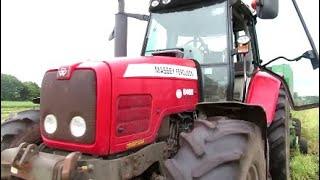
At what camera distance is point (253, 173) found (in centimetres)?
324

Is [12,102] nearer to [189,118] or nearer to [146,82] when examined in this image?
[146,82]

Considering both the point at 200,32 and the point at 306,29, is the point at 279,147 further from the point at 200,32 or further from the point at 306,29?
the point at 200,32

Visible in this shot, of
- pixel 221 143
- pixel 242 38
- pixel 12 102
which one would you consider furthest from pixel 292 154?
pixel 12 102

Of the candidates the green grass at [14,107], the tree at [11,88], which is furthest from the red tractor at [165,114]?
the tree at [11,88]

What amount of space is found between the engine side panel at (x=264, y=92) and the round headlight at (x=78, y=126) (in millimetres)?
1793

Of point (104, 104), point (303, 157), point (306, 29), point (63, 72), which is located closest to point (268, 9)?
point (306, 29)

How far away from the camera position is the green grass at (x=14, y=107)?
3.67 m

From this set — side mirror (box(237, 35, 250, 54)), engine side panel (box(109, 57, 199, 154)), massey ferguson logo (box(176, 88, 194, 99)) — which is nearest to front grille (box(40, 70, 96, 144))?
engine side panel (box(109, 57, 199, 154))

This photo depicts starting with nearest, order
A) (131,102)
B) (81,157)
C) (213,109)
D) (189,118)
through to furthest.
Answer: (81,157)
(131,102)
(213,109)
(189,118)

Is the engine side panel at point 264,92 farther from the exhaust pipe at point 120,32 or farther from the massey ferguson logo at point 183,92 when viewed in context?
the exhaust pipe at point 120,32

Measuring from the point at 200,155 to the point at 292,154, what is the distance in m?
3.50

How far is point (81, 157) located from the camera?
281cm

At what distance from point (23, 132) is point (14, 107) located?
0.26 m

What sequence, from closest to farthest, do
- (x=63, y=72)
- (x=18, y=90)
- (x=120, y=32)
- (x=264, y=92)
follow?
(x=63, y=72)
(x=18, y=90)
(x=264, y=92)
(x=120, y=32)
